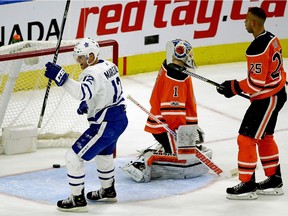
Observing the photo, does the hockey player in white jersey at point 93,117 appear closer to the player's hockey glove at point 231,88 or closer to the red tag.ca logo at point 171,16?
the player's hockey glove at point 231,88

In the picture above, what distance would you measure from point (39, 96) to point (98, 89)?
6.01ft

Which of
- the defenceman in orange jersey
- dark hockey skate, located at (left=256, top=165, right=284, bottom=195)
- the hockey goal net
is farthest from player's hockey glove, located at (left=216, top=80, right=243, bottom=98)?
the hockey goal net

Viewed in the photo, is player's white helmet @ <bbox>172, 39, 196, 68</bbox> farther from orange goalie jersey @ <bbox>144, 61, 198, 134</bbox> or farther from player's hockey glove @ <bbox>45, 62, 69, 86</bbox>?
player's hockey glove @ <bbox>45, 62, 69, 86</bbox>

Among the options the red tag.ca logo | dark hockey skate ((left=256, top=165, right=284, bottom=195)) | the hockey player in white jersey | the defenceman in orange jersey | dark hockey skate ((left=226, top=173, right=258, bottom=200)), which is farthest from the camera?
the red tag.ca logo

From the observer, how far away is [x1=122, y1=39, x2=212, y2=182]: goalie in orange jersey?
6582 mm

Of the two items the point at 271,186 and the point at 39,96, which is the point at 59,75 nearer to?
the point at 271,186

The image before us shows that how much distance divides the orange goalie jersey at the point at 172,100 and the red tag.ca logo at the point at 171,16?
2.78 metres

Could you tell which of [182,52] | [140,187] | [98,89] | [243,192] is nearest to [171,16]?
[182,52]

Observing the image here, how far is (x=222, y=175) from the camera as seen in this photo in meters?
6.78

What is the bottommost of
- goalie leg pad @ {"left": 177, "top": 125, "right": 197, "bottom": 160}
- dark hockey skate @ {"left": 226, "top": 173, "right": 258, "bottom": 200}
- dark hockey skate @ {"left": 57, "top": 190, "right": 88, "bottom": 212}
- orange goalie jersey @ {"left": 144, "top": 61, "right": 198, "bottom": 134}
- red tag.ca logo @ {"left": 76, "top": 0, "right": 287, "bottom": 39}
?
dark hockey skate @ {"left": 57, "top": 190, "right": 88, "bottom": 212}

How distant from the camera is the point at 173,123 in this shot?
21.8 ft

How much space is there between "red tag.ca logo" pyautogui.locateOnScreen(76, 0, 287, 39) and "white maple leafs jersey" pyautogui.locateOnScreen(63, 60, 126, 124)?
3390 mm

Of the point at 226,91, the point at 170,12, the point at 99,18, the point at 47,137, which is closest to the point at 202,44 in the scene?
the point at 170,12

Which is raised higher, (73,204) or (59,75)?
(59,75)
